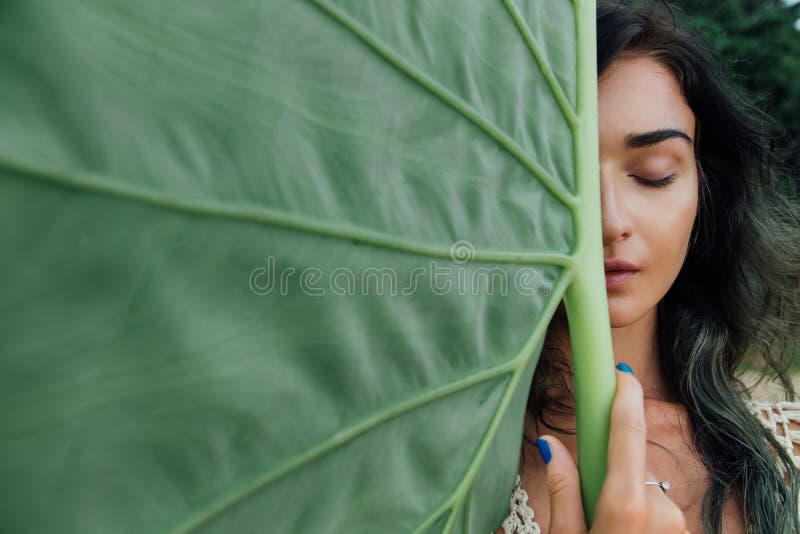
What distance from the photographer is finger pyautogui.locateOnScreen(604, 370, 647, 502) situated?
2.06 ft

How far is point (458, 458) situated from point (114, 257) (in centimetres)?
36

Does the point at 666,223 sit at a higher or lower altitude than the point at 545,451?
higher

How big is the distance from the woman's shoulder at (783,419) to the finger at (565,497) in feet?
2.47

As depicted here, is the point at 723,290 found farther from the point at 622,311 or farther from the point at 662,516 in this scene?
the point at 662,516

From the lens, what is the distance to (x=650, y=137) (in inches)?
36.7

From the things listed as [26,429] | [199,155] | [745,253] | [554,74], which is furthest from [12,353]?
[745,253]

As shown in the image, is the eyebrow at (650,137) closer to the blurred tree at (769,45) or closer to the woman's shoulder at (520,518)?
the woman's shoulder at (520,518)

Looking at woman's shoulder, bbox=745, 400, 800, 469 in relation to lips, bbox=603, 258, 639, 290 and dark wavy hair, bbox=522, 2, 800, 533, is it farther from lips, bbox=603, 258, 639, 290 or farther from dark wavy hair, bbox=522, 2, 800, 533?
lips, bbox=603, 258, 639, 290

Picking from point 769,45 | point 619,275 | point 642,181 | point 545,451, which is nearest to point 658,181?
point 642,181

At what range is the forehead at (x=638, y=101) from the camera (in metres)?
0.92

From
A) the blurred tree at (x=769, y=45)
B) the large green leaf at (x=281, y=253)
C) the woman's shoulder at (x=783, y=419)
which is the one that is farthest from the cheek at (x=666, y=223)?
the blurred tree at (x=769, y=45)

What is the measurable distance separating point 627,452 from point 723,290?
2.73 ft

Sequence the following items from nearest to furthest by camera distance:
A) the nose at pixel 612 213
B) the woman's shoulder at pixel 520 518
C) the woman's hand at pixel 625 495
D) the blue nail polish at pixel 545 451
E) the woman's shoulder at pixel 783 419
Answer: the woman's hand at pixel 625 495 < the blue nail polish at pixel 545 451 < the nose at pixel 612 213 < the woman's shoulder at pixel 520 518 < the woman's shoulder at pixel 783 419

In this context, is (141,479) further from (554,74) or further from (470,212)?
(554,74)
